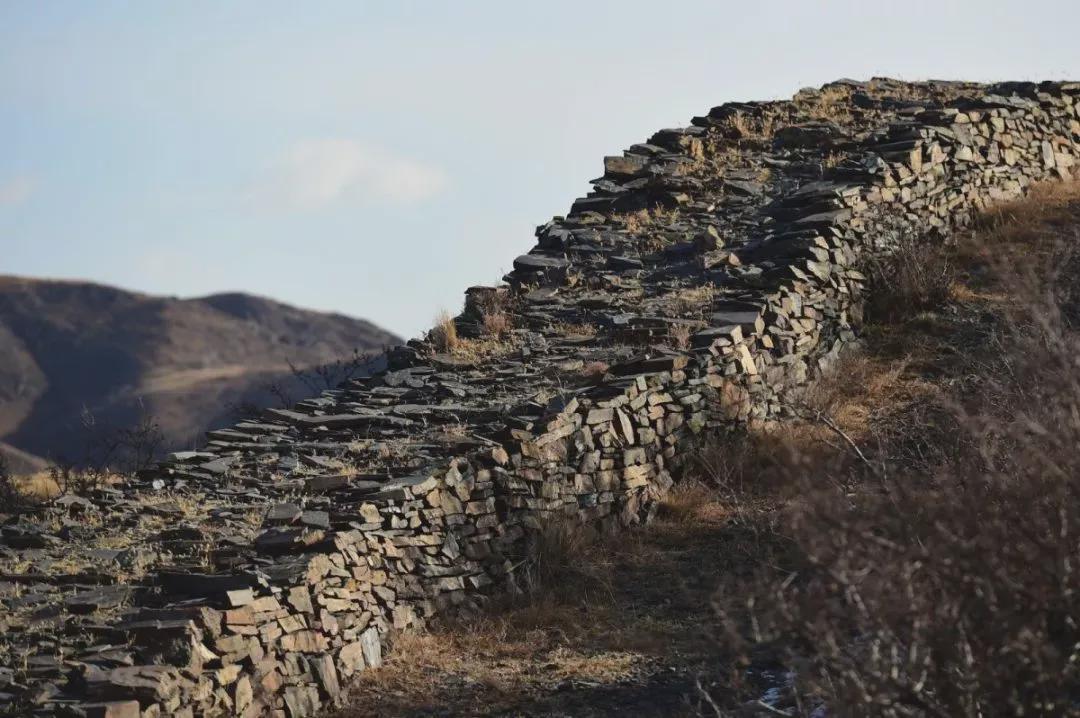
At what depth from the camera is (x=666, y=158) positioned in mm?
17516

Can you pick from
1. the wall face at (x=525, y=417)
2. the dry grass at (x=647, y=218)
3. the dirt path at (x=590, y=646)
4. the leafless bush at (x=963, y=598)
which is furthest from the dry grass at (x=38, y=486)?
the leafless bush at (x=963, y=598)

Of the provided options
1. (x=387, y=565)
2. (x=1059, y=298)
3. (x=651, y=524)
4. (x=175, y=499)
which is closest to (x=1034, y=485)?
(x=387, y=565)

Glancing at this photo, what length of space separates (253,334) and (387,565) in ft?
202

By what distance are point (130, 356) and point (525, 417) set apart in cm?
5231

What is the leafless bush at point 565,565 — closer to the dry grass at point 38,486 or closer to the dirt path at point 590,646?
the dirt path at point 590,646

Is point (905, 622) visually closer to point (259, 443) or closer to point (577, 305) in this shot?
point (259, 443)

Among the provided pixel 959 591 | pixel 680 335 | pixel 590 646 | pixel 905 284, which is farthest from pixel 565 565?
pixel 905 284

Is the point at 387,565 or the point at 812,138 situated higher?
the point at 812,138

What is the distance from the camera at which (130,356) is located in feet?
198

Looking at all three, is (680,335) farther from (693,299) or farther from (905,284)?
(905,284)

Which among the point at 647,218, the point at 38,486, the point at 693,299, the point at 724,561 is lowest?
the point at 724,561

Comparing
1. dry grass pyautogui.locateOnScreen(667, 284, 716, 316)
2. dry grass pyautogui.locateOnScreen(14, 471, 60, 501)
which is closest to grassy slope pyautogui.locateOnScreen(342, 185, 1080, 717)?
dry grass pyautogui.locateOnScreen(667, 284, 716, 316)

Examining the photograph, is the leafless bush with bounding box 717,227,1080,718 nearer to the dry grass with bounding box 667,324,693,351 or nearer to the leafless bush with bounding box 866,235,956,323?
the dry grass with bounding box 667,324,693,351

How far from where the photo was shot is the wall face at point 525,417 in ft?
26.4
